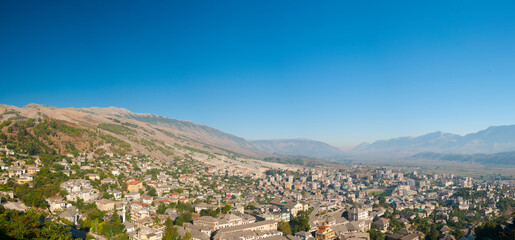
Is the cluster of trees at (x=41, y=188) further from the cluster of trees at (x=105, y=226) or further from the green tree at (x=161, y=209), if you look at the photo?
the green tree at (x=161, y=209)

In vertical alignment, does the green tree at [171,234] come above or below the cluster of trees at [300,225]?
above

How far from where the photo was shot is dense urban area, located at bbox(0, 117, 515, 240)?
26234 mm

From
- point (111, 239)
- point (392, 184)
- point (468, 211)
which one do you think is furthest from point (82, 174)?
point (392, 184)

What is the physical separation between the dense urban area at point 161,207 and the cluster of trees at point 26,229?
0.05m

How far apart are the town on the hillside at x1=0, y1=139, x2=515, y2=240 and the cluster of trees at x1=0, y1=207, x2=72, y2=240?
7cm

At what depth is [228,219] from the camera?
3086cm

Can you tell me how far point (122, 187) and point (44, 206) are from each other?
13256 millimetres

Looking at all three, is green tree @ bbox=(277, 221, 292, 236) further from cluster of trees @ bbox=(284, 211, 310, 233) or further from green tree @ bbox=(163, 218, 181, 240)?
green tree @ bbox=(163, 218, 181, 240)

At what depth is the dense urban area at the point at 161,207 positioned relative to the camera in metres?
26.2

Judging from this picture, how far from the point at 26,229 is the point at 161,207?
1733 centimetres

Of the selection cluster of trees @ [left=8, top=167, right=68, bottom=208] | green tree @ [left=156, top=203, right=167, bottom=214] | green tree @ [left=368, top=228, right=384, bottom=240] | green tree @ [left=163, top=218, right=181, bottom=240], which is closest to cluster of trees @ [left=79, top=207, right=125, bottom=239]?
green tree @ [left=163, top=218, right=181, bottom=240]

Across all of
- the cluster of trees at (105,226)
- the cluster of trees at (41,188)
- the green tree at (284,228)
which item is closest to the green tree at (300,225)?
the green tree at (284,228)

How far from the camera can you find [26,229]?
1783 cm

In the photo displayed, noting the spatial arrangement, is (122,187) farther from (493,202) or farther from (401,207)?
(493,202)
